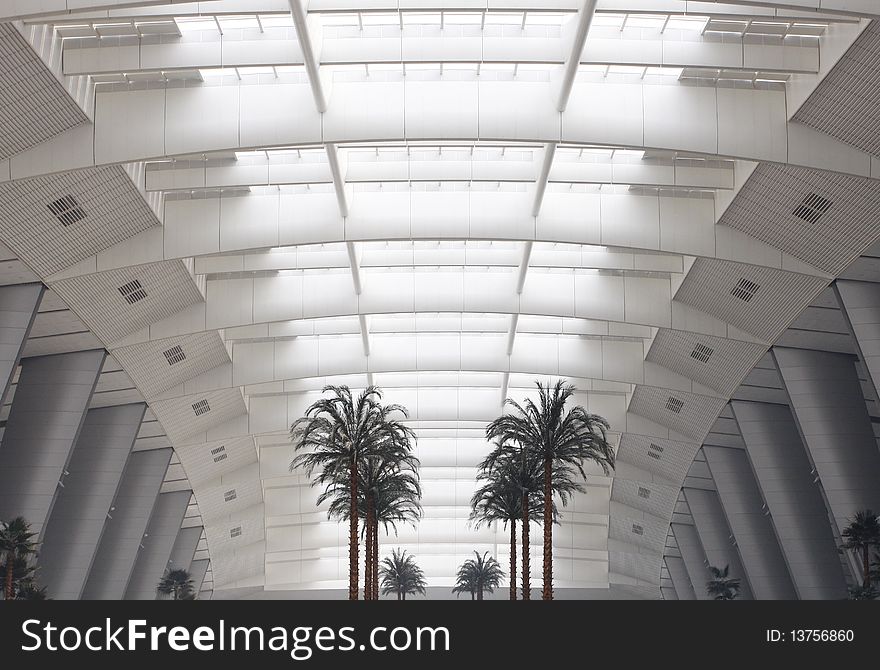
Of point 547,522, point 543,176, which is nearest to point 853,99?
point 543,176

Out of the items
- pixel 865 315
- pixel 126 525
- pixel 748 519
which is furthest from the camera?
pixel 748 519

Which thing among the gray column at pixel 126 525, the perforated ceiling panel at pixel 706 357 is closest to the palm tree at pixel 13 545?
the gray column at pixel 126 525

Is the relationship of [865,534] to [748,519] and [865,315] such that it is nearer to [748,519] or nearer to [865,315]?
[865,315]

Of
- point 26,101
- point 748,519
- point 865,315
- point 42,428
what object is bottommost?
point 42,428

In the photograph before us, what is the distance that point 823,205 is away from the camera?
90.8 feet

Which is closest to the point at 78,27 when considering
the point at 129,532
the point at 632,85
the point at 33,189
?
the point at 33,189

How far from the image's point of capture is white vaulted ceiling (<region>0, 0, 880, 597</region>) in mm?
23234

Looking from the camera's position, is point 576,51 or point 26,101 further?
point 26,101

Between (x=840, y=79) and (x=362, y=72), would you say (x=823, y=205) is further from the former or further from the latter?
(x=362, y=72)

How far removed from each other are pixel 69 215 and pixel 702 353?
2141 cm

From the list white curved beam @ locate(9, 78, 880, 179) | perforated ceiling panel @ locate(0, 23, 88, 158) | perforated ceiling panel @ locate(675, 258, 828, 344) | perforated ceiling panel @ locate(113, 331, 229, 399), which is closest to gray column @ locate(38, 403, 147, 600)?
perforated ceiling panel @ locate(113, 331, 229, 399)

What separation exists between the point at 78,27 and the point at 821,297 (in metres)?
19.8

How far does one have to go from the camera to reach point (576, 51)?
2222cm

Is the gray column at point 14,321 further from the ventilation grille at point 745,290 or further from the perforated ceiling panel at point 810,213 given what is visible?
the ventilation grille at point 745,290
